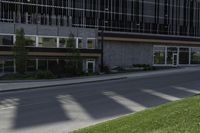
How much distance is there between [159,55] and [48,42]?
1741 cm

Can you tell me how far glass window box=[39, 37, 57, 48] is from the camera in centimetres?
4109

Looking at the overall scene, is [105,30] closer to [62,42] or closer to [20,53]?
[62,42]

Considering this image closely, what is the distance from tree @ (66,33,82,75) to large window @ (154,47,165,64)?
15003 millimetres

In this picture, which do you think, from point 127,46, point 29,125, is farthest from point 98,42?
point 29,125

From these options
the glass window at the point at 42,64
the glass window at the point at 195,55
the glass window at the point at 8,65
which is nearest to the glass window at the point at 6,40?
the glass window at the point at 8,65

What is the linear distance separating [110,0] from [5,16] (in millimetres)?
15782

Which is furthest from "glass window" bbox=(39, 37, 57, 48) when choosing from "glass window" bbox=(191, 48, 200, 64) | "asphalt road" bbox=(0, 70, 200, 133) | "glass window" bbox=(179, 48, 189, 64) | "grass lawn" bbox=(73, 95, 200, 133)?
"grass lawn" bbox=(73, 95, 200, 133)

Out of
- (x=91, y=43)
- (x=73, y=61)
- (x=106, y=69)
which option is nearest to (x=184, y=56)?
(x=91, y=43)

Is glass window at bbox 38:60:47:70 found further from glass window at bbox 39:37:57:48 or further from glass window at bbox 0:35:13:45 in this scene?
→ glass window at bbox 0:35:13:45

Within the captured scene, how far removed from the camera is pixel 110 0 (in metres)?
55.0

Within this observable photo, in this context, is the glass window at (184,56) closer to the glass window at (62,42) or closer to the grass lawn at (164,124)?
the glass window at (62,42)

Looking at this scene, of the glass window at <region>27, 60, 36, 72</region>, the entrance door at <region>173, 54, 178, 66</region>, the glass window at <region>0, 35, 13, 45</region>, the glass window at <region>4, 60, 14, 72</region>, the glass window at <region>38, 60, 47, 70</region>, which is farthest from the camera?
the entrance door at <region>173, 54, 178, 66</region>

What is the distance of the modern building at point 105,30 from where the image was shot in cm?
4047

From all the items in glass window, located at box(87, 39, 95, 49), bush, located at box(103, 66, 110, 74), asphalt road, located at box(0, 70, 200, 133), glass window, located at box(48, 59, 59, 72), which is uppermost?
glass window, located at box(87, 39, 95, 49)
